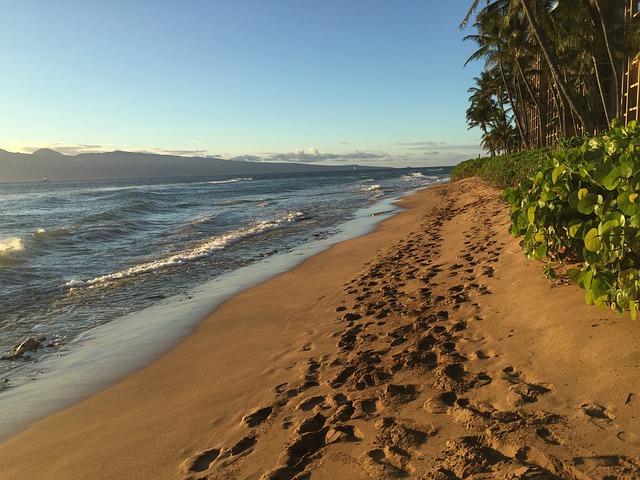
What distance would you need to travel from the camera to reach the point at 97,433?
320 centimetres

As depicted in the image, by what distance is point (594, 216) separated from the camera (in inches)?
133

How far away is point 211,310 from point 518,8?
2316cm

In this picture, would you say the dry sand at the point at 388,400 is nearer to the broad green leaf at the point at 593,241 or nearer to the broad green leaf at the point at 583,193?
the broad green leaf at the point at 593,241

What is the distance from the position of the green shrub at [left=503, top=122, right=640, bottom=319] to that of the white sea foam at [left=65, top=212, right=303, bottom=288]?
7.52m

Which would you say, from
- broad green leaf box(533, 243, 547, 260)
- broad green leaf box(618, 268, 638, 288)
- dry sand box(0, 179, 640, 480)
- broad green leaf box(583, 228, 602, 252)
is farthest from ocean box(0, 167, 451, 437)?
broad green leaf box(618, 268, 638, 288)

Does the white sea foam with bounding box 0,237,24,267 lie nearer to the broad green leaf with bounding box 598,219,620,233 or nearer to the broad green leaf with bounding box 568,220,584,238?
the broad green leaf with bounding box 568,220,584,238

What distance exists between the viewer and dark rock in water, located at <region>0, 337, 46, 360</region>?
490 centimetres

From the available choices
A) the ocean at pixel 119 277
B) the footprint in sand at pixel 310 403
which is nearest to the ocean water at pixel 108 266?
the ocean at pixel 119 277

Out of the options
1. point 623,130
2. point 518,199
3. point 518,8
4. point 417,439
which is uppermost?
point 518,8

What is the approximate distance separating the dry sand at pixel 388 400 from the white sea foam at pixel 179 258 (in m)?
4.37

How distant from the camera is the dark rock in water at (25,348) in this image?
490cm

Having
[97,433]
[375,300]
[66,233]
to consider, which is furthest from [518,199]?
[66,233]

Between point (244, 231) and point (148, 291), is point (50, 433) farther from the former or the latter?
point (244, 231)

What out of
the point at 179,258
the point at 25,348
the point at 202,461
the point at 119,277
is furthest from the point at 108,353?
the point at 179,258
